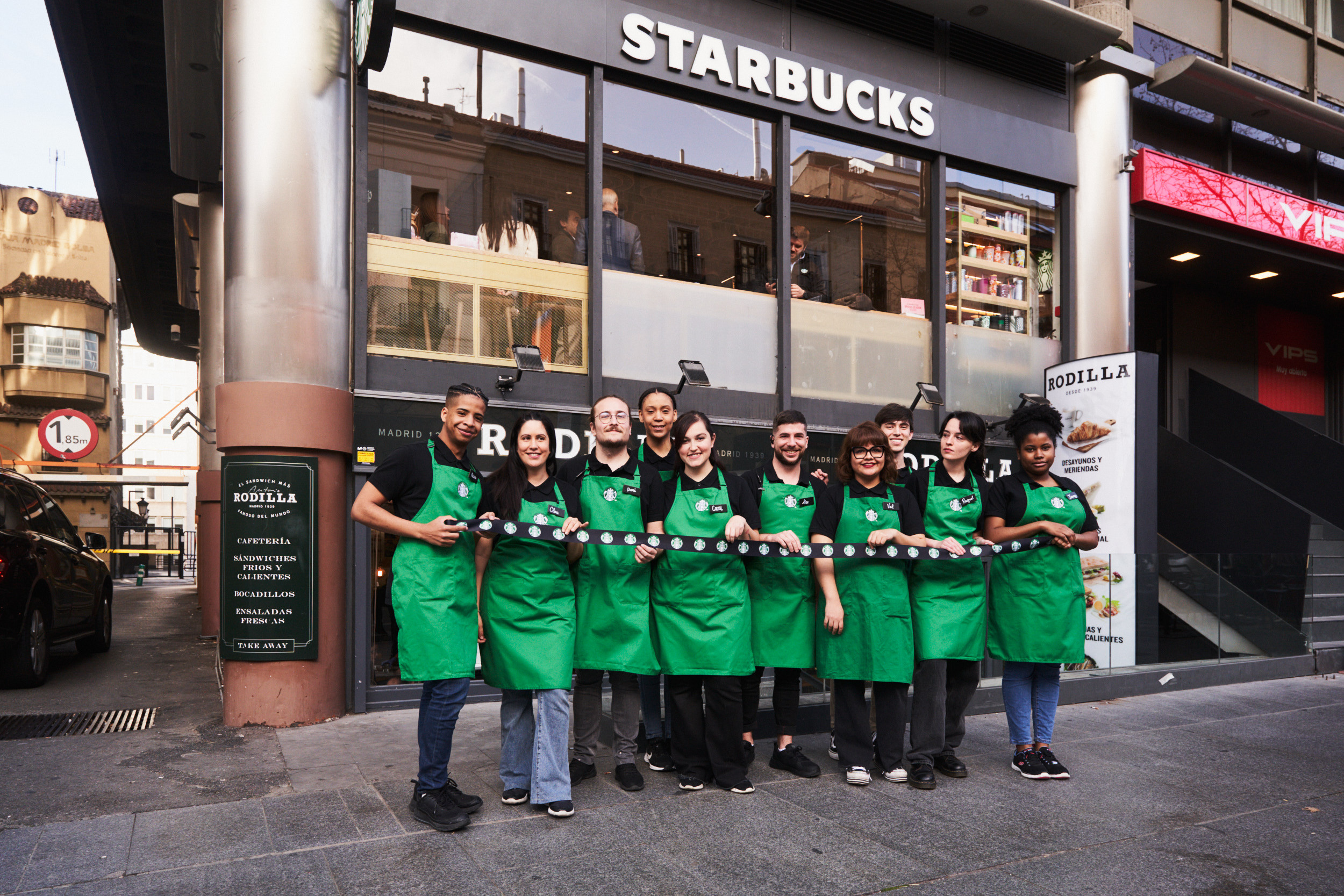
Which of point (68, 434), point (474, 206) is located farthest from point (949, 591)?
point (68, 434)

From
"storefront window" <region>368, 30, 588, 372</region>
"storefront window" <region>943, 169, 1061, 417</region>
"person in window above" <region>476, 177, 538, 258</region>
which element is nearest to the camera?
"storefront window" <region>368, 30, 588, 372</region>

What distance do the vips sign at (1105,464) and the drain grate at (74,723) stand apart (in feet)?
23.4

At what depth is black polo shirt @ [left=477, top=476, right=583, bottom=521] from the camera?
4.37 metres

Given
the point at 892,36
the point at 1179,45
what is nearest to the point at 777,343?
the point at 892,36

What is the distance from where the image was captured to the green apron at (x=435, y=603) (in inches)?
158

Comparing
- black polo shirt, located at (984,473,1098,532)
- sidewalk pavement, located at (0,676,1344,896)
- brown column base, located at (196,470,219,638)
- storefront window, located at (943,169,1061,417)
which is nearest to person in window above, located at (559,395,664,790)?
sidewalk pavement, located at (0,676,1344,896)

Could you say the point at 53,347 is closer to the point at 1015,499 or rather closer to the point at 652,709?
the point at 652,709

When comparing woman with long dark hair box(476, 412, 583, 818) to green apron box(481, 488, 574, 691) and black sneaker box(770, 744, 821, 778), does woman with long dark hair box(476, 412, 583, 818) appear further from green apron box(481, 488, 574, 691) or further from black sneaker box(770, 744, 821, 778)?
black sneaker box(770, 744, 821, 778)

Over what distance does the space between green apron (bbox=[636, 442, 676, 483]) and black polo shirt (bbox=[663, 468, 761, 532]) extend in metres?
0.06

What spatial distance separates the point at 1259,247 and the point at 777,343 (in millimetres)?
7749

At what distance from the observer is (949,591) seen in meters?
4.95

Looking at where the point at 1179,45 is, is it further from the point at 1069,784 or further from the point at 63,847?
the point at 63,847

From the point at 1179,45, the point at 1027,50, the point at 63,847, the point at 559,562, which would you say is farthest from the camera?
the point at 1179,45

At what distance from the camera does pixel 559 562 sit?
4.35 m
